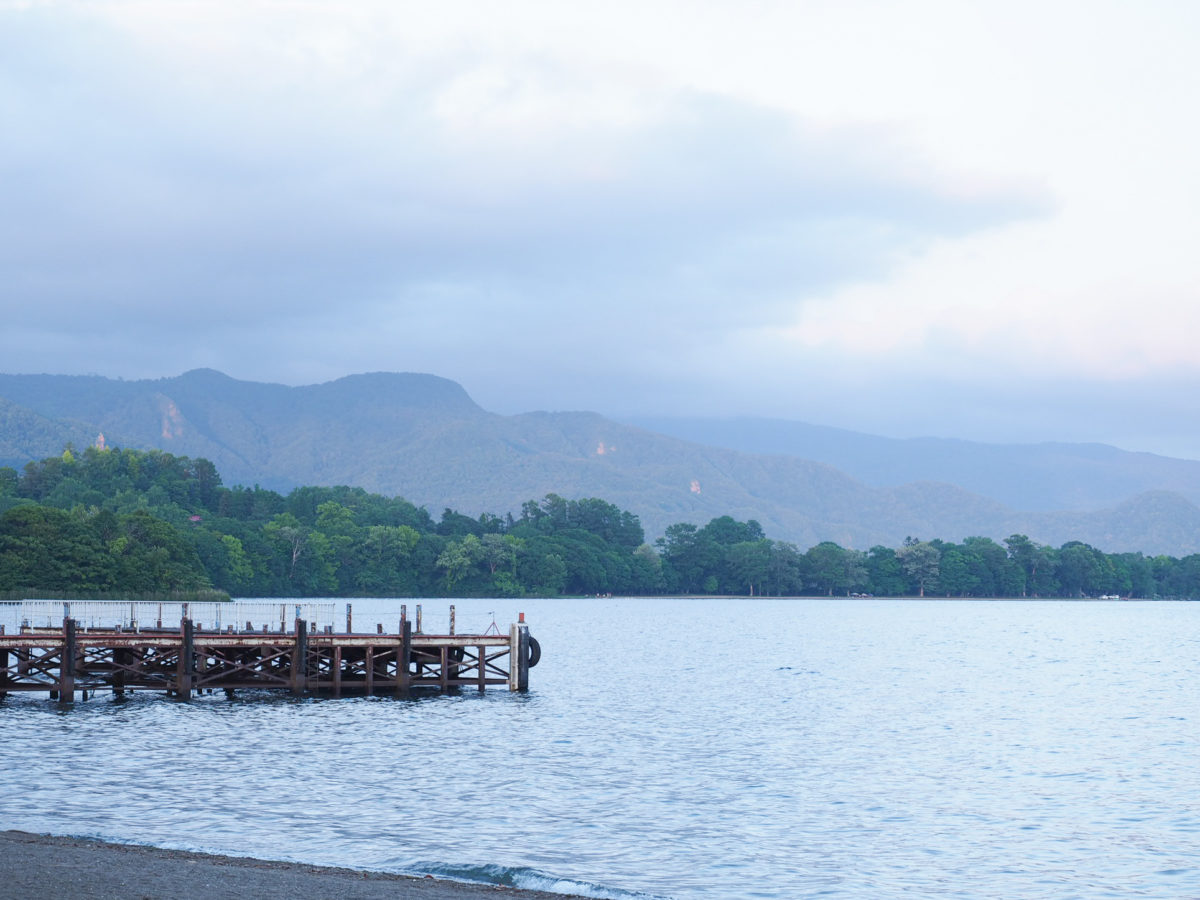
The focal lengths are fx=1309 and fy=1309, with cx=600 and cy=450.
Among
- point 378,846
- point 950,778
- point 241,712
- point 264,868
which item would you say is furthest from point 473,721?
point 264,868

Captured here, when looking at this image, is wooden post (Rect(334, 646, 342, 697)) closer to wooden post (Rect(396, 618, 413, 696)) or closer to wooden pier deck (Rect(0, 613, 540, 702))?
wooden pier deck (Rect(0, 613, 540, 702))

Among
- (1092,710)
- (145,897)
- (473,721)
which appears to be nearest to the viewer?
(145,897)

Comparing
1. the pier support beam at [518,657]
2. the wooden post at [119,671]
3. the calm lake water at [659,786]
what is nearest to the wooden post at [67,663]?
the calm lake water at [659,786]

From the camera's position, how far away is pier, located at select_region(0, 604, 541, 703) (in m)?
61.0

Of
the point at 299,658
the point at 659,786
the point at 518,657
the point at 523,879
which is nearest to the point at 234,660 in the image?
the point at 299,658

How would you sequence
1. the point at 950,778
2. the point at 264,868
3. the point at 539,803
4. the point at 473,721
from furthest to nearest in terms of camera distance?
1. the point at 473,721
2. the point at 950,778
3. the point at 539,803
4. the point at 264,868

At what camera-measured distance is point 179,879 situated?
80.4 feet

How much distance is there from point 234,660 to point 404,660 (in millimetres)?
8303

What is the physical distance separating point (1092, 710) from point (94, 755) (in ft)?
172

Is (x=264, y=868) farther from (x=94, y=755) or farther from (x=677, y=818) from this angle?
(x=94, y=755)

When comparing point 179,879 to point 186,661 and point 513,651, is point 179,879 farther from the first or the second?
point 513,651

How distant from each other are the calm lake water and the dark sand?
2133 mm

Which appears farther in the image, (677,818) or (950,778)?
(950,778)

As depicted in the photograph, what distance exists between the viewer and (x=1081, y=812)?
38500mm
